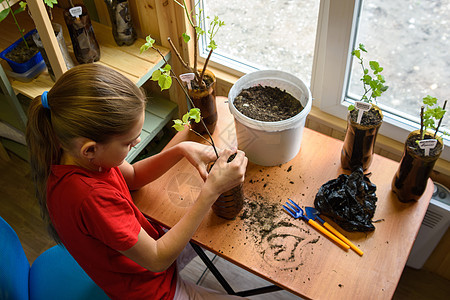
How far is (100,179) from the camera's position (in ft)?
3.65

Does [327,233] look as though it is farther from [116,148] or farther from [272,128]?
[116,148]

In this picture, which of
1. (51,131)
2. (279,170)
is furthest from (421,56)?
(51,131)

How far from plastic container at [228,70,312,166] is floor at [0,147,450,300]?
29.1 inches

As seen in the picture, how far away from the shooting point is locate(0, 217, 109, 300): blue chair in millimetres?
1205

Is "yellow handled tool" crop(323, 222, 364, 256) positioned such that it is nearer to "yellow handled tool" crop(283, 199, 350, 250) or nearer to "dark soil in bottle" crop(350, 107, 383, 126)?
"yellow handled tool" crop(283, 199, 350, 250)

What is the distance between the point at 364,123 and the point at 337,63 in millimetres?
397

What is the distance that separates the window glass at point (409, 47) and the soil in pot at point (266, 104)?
373 millimetres

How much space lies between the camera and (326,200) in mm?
1222

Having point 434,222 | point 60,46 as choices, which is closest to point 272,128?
point 434,222

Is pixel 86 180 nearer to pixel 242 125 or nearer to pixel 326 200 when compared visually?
pixel 242 125

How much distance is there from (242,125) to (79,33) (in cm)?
80

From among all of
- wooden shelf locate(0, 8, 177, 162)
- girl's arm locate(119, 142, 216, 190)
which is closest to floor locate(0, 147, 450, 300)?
wooden shelf locate(0, 8, 177, 162)

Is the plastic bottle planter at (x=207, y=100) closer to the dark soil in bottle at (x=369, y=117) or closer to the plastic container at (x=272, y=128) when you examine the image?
the plastic container at (x=272, y=128)

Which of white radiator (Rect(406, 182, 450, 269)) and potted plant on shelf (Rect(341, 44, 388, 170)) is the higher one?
potted plant on shelf (Rect(341, 44, 388, 170))
